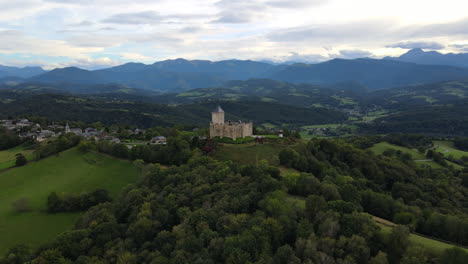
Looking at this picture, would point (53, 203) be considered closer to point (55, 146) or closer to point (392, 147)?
point (55, 146)

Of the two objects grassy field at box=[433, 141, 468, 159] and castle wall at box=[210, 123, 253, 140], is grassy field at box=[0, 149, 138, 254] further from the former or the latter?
grassy field at box=[433, 141, 468, 159]

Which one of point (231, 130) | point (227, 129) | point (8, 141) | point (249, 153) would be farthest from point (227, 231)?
point (8, 141)

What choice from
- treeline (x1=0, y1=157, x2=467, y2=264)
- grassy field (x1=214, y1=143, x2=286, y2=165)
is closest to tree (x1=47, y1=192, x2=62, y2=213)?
treeline (x1=0, y1=157, x2=467, y2=264)

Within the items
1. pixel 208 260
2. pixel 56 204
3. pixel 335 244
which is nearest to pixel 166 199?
pixel 208 260

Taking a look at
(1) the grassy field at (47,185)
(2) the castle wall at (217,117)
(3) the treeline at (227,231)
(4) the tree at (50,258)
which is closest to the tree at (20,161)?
(1) the grassy field at (47,185)

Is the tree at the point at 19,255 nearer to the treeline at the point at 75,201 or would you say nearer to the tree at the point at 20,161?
the treeline at the point at 75,201

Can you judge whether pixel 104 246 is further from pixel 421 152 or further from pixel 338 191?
pixel 421 152
